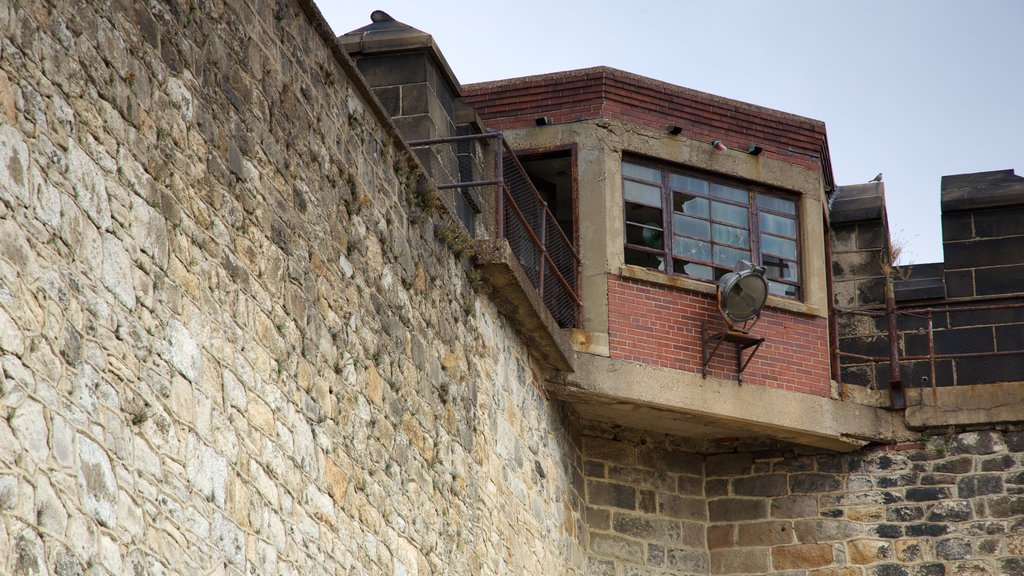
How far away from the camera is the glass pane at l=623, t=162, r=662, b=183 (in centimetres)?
1317

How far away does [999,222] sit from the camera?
585 inches

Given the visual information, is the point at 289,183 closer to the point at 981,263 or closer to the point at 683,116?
the point at 683,116

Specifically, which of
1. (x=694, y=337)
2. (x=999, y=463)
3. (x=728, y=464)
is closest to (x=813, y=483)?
(x=728, y=464)

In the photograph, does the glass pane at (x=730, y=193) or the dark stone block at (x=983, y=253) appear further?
the dark stone block at (x=983, y=253)

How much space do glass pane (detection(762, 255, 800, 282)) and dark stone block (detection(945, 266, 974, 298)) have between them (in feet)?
6.38

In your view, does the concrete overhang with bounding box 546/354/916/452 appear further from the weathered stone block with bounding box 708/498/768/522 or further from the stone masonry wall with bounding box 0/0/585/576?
the stone masonry wall with bounding box 0/0/585/576

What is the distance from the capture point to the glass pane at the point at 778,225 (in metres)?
13.7

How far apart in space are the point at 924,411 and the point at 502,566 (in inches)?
187

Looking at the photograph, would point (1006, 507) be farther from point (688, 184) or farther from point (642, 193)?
point (642, 193)

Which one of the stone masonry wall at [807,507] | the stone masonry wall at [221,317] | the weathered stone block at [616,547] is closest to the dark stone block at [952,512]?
the stone masonry wall at [807,507]

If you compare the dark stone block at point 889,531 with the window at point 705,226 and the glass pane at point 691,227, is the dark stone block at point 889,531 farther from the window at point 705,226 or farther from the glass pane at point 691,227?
the glass pane at point 691,227

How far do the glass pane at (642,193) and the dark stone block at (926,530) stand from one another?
3291mm

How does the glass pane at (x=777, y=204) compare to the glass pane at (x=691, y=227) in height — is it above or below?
above

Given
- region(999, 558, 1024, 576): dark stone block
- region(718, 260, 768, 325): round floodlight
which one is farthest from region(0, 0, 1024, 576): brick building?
region(718, 260, 768, 325): round floodlight
